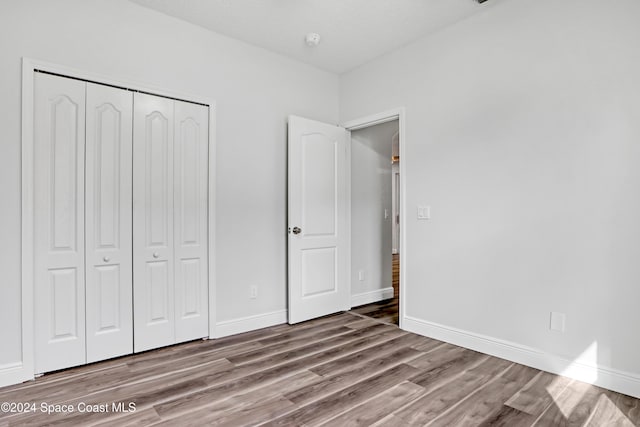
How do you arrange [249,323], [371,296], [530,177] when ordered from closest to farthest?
[530,177]
[249,323]
[371,296]

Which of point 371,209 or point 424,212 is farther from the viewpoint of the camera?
point 371,209

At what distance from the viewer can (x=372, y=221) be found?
4488 millimetres

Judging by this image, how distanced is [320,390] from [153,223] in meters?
1.81

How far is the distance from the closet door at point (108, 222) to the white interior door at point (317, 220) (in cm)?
145

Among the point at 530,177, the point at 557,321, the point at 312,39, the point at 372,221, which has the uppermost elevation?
the point at 312,39

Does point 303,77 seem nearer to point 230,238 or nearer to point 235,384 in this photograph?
point 230,238

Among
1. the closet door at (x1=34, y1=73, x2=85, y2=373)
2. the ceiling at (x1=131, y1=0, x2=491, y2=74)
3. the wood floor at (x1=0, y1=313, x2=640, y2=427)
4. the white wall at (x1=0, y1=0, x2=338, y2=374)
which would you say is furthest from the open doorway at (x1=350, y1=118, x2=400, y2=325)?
the closet door at (x1=34, y1=73, x2=85, y2=373)

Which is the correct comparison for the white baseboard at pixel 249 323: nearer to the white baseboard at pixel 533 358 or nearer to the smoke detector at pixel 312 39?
the white baseboard at pixel 533 358

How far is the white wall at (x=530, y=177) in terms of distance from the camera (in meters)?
2.21

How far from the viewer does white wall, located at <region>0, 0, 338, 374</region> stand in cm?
231

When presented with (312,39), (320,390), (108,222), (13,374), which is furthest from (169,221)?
(312,39)

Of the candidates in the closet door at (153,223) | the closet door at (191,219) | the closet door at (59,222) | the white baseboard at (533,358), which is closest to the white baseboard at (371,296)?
the white baseboard at (533,358)

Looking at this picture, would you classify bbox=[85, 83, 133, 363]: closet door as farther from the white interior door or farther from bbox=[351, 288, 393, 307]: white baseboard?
bbox=[351, 288, 393, 307]: white baseboard

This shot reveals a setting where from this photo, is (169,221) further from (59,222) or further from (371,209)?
(371,209)
